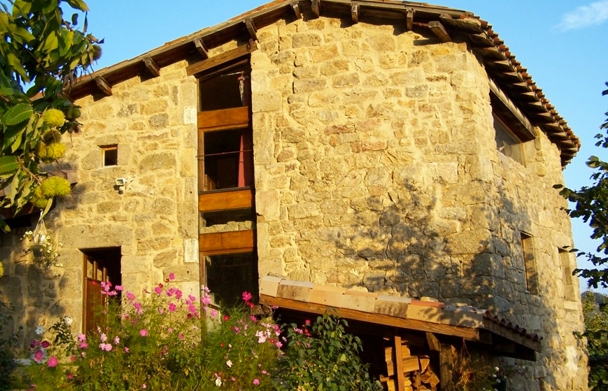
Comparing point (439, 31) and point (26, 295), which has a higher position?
point (439, 31)

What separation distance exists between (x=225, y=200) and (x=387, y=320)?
3793mm

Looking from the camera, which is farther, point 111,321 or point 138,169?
point 138,169

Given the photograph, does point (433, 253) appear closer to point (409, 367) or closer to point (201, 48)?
point (409, 367)

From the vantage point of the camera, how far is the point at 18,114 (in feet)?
15.0

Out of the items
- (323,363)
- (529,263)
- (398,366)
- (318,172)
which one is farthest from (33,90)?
(529,263)

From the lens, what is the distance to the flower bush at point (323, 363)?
580 centimetres

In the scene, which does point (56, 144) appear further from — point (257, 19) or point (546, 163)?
point (546, 163)

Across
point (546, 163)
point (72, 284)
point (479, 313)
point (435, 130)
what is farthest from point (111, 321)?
point (546, 163)

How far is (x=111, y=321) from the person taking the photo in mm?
6055

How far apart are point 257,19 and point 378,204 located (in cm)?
296

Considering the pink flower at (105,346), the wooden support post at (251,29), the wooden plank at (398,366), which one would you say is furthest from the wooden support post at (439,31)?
the pink flower at (105,346)

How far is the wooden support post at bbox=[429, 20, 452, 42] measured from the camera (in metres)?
8.65

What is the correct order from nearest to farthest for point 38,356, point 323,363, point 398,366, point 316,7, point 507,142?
point 38,356
point 323,363
point 398,366
point 316,7
point 507,142

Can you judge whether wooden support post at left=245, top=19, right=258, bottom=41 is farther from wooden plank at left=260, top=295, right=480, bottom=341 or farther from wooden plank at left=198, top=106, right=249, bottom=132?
wooden plank at left=260, top=295, right=480, bottom=341
